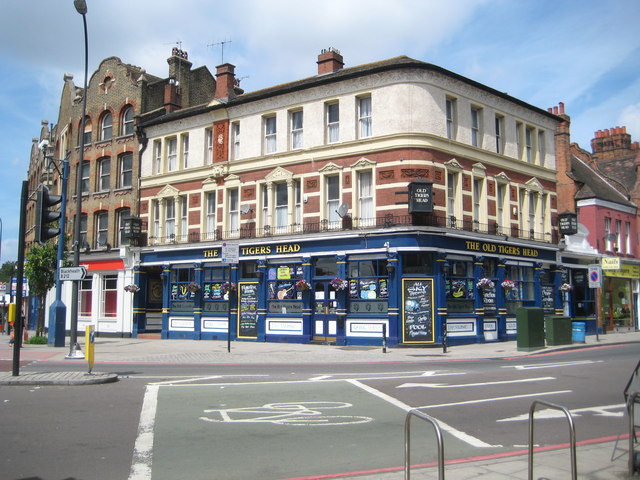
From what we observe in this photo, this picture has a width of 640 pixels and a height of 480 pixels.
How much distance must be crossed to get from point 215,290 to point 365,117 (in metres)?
10.9

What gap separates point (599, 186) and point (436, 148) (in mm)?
17020

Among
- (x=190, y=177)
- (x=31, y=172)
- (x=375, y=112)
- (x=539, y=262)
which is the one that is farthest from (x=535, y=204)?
(x=31, y=172)

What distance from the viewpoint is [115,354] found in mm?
22609

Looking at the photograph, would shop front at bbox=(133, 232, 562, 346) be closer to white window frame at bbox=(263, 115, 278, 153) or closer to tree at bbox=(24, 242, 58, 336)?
white window frame at bbox=(263, 115, 278, 153)

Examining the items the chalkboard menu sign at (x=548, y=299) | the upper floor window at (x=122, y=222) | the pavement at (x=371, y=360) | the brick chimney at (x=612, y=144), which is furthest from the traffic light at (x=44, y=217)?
the brick chimney at (x=612, y=144)

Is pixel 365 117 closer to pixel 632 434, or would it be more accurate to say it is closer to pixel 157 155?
pixel 157 155

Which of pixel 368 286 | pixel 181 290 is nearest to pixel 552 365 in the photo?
pixel 368 286

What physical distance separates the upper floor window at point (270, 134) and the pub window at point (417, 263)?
8.91 m

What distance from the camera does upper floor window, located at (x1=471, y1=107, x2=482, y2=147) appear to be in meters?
28.6

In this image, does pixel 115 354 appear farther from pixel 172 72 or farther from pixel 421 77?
pixel 172 72

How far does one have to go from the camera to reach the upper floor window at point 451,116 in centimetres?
2738

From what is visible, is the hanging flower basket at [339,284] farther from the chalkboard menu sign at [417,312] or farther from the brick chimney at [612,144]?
the brick chimney at [612,144]

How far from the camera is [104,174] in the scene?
37.3m

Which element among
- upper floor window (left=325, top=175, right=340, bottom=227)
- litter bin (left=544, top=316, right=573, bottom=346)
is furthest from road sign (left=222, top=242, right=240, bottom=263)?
litter bin (left=544, top=316, right=573, bottom=346)
